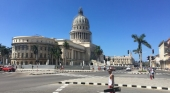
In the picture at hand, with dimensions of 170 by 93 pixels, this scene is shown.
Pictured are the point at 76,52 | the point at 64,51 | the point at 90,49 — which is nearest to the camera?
the point at 64,51

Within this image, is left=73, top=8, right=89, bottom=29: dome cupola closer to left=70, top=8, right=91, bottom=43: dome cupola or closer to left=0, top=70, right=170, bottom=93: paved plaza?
left=70, top=8, right=91, bottom=43: dome cupola

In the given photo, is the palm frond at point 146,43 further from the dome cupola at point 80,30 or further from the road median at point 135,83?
the dome cupola at point 80,30

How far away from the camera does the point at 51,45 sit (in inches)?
4488

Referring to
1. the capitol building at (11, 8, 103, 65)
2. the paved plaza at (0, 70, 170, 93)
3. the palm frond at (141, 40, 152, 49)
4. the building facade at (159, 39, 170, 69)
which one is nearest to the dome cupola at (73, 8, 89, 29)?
the capitol building at (11, 8, 103, 65)

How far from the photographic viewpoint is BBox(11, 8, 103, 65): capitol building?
107 m

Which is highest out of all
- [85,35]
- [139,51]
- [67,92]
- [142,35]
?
[85,35]

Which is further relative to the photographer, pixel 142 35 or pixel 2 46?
pixel 2 46

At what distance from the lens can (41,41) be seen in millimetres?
109250

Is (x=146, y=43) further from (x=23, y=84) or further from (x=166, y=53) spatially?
(x=166, y=53)

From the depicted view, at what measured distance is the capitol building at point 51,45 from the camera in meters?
107

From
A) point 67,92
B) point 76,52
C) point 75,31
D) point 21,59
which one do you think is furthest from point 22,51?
point 67,92

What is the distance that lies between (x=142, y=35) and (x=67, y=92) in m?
52.8

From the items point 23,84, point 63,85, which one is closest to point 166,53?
point 63,85

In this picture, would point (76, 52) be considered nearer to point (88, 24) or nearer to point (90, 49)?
point (90, 49)
